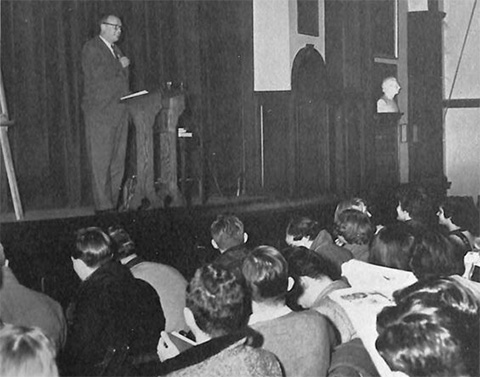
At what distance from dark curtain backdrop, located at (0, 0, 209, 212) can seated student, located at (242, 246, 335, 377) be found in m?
3.46

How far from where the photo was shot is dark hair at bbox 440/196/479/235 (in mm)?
4328

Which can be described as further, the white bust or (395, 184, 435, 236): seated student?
the white bust

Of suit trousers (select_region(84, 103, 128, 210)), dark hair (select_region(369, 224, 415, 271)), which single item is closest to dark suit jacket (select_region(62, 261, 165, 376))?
dark hair (select_region(369, 224, 415, 271))

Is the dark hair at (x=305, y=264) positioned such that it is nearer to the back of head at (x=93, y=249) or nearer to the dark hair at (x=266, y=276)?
the dark hair at (x=266, y=276)

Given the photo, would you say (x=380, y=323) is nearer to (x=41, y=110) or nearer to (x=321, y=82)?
(x=41, y=110)

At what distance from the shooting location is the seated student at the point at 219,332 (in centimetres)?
182

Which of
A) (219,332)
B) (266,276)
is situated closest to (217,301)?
(219,332)

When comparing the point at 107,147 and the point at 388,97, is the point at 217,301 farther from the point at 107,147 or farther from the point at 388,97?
the point at 388,97

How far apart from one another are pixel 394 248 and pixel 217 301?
1.09 metres

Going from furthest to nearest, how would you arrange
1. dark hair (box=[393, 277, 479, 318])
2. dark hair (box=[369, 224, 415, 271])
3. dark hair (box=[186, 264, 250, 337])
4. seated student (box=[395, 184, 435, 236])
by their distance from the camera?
seated student (box=[395, 184, 435, 236])
dark hair (box=[369, 224, 415, 271])
dark hair (box=[186, 264, 250, 337])
dark hair (box=[393, 277, 479, 318])

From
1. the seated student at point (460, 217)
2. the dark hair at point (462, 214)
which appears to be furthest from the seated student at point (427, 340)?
the dark hair at point (462, 214)

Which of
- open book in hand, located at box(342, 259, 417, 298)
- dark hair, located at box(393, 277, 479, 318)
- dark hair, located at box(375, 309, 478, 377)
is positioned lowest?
open book in hand, located at box(342, 259, 417, 298)

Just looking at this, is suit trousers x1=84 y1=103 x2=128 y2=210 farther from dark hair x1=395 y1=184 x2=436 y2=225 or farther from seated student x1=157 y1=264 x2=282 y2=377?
seated student x1=157 y1=264 x2=282 y2=377

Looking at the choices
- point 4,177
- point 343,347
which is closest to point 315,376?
point 343,347
